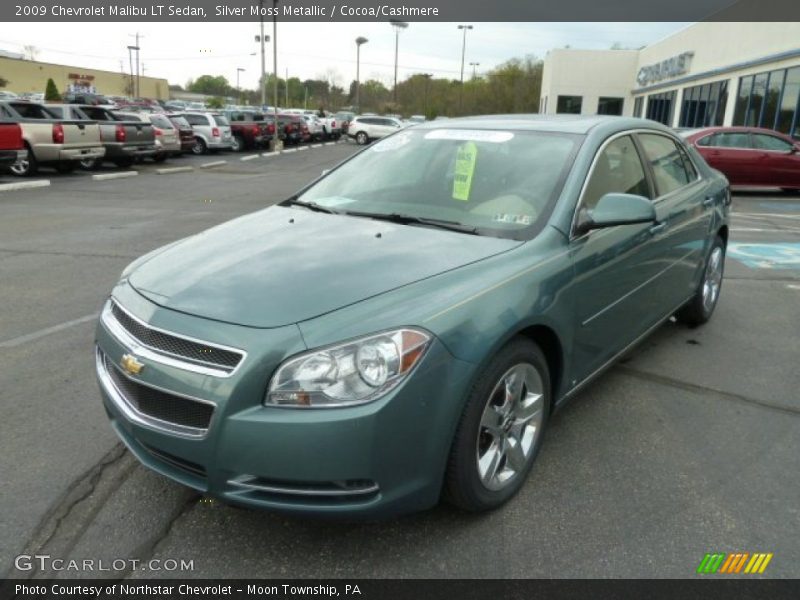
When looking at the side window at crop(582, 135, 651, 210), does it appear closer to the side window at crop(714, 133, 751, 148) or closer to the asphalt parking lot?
the asphalt parking lot

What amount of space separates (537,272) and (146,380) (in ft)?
5.38

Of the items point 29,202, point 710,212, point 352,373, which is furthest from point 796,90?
point 352,373

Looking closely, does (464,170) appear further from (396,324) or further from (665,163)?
(665,163)

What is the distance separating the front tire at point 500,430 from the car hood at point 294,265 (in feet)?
1.58

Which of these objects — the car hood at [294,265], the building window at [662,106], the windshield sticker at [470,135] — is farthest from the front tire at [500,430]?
the building window at [662,106]

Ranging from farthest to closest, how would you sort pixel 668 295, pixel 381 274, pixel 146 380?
1. pixel 668 295
2. pixel 381 274
3. pixel 146 380

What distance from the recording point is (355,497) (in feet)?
7.50

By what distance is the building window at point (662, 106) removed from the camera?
111 ft

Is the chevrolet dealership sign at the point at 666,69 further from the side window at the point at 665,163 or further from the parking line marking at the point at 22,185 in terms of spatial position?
the side window at the point at 665,163

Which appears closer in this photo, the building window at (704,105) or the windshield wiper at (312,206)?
the windshield wiper at (312,206)

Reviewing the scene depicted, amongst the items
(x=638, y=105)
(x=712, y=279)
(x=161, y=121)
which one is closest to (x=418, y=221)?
(x=712, y=279)

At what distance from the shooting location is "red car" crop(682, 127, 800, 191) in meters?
14.9

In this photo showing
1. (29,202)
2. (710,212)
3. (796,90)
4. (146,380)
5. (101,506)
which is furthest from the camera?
(796,90)

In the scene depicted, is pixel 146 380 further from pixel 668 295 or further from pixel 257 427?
pixel 668 295
